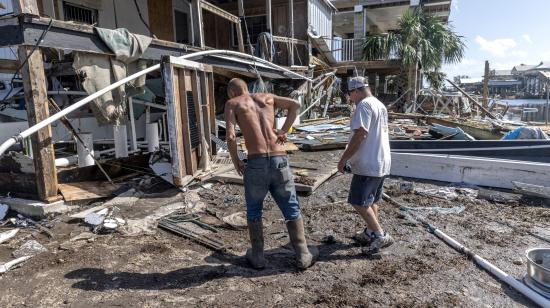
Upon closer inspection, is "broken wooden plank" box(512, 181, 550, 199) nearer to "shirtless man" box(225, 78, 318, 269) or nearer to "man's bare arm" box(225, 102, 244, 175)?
"shirtless man" box(225, 78, 318, 269)

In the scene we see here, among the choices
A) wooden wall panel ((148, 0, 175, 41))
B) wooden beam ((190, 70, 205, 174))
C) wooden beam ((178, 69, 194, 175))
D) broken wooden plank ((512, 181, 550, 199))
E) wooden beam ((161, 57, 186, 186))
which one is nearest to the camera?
broken wooden plank ((512, 181, 550, 199))

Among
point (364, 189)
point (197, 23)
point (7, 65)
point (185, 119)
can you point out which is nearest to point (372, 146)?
point (364, 189)

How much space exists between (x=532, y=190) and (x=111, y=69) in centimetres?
645

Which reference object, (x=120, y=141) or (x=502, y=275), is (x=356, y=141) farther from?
(x=120, y=141)

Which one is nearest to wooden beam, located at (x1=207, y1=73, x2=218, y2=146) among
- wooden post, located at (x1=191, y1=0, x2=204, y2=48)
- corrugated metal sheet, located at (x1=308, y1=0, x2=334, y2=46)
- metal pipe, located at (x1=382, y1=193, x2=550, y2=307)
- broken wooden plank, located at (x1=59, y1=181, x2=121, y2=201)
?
wooden post, located at (x1=191, y1=0, x2=204, y2=48)

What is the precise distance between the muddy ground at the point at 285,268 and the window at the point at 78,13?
6588 millimetres

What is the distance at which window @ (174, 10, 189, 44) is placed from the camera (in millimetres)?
Answer: 13408

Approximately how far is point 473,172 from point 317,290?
4385mm

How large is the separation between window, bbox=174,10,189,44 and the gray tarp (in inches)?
309

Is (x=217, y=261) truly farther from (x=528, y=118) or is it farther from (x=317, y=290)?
(x=528, y=118)

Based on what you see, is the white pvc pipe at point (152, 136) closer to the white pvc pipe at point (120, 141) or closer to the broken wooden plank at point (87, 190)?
the white pvc pipe at point (120, 141)

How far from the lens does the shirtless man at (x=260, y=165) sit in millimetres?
3387

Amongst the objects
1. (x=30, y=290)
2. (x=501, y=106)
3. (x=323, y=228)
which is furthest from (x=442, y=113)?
(x=30, y=290)

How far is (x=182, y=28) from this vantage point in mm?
13672
